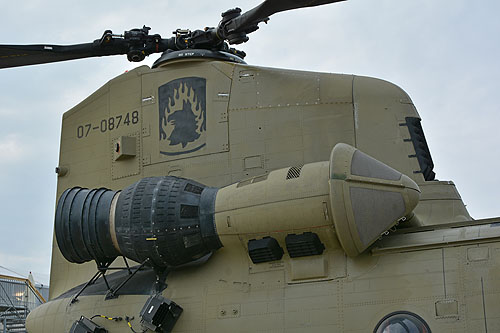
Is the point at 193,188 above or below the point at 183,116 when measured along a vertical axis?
below

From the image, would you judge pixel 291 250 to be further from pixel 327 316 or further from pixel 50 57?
pixel 50 57

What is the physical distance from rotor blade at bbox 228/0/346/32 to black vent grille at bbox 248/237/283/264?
108 inches

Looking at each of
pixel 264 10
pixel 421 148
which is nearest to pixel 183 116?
pixel 264 10

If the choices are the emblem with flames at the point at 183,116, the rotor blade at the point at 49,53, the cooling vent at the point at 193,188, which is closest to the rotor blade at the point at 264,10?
the emblem with flames at the point at 183,116

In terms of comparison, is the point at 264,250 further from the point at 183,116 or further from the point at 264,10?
the point at 264,10

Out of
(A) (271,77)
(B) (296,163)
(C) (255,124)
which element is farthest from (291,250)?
(A) (271,77)

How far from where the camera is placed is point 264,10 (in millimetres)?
8742

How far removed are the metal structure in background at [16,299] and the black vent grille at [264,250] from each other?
11.2 meters

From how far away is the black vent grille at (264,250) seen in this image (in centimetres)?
797

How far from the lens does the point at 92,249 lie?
894cm

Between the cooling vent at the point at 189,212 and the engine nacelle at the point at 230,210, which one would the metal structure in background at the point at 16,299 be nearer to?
the engine nacelle at the point at 230,210

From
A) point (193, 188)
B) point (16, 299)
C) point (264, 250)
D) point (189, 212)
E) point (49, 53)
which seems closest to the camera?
point (264, 250)

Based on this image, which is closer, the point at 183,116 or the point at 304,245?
the point at 304,245

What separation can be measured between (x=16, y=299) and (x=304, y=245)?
13554mm
